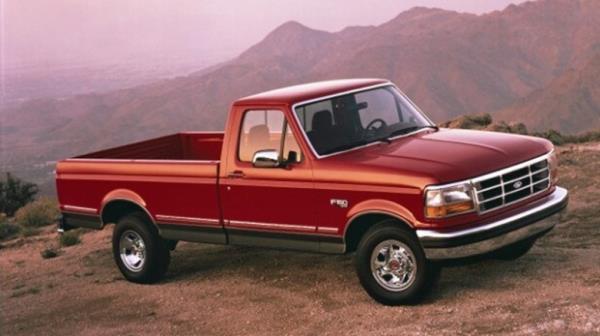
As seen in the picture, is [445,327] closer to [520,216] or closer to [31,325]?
[520,216]

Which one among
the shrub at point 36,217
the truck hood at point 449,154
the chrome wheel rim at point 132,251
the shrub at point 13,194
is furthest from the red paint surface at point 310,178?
the shrub at point 13,194

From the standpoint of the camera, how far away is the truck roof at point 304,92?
855 centimetres

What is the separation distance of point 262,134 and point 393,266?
195 centimetres

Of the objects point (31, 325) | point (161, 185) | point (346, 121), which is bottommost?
point (31, 325)

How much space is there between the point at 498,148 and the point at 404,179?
103 cm

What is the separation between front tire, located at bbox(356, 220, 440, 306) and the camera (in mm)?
7520

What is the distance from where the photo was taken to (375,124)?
28.5ft

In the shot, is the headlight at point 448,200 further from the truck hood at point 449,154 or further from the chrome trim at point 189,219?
the chrome trim at point 189,219

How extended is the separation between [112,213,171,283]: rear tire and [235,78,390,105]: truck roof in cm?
197

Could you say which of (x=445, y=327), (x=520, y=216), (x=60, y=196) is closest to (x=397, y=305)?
(x=445, y=327)

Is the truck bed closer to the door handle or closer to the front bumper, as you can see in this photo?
the door handle

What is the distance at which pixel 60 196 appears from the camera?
34.9 feet

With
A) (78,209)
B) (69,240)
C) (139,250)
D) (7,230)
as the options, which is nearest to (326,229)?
(139,250)

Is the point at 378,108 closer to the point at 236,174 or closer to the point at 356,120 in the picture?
the point at 356,120
